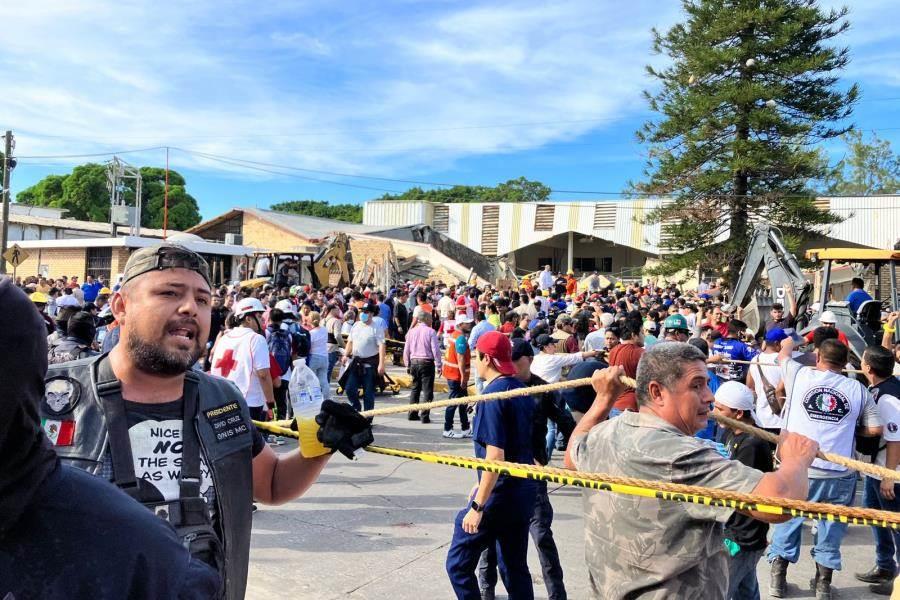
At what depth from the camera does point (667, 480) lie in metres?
2.50

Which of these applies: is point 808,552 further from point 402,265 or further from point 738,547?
point 402,265

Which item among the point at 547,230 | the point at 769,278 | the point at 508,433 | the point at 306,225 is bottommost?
the point at 508,433

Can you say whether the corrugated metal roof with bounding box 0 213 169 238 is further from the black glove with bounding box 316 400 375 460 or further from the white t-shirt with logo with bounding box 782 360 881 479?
the black glove with bounding box 316 400 375 460

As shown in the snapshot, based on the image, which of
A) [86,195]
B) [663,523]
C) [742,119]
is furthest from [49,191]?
[663,523]

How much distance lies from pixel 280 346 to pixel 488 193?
71.4 m

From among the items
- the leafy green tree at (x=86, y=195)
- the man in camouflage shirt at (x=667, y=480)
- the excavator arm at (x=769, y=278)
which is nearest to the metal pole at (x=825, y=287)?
the excavator arm at (x=769, y=278)

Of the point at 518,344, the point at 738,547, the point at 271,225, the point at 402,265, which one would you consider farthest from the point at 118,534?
the point at 271,225

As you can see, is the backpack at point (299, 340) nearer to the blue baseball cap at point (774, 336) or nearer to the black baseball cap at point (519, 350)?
the black baseball cap at point (519, 350)

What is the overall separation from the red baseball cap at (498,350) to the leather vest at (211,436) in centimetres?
243

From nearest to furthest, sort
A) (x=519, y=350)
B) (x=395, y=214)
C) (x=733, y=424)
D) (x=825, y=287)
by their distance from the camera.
→ (x=733, y=424)
(x=519, y=350)
(x=825, y=287)
(x=395, y=214)

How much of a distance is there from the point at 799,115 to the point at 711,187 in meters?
3.81

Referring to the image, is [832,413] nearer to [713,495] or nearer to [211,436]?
[713,495]

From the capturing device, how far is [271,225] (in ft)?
133

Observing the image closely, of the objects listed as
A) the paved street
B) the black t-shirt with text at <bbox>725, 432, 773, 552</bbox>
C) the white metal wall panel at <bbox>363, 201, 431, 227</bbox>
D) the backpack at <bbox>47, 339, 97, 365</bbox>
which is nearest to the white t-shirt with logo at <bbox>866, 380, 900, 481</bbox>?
the paved street
